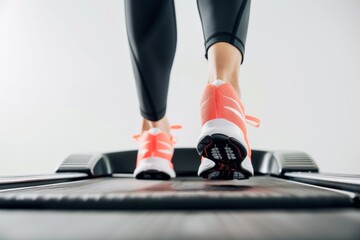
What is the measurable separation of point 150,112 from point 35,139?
1471 mm

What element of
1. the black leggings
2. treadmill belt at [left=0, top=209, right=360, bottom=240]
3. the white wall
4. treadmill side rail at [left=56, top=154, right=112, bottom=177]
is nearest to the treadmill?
treadmill belt at [left=0, top=209, right=360, bottom=240]

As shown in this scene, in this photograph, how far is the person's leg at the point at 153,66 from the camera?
0.99 meters

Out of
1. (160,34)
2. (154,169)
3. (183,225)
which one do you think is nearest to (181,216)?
(183,225)

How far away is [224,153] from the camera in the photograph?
27.6 inches

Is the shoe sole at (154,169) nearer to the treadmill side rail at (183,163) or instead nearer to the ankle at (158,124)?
the ankle at (158,124)

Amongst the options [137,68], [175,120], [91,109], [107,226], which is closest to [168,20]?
[137,68]

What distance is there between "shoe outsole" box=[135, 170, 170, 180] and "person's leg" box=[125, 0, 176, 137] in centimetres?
22

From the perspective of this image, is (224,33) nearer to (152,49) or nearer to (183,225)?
(152,49)

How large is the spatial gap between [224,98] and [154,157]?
45cm

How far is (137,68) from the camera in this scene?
1.12 metres

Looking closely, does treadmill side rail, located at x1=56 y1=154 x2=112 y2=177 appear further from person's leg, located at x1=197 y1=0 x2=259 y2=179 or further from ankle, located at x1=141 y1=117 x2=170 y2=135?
person's leg, located at x1=197 y1=0 x2=259 y2=179

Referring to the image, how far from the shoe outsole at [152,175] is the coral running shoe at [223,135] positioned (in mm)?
349

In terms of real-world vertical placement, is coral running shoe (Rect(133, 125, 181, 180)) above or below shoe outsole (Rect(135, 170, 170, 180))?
above

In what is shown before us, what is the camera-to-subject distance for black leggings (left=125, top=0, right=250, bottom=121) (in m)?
0.76
